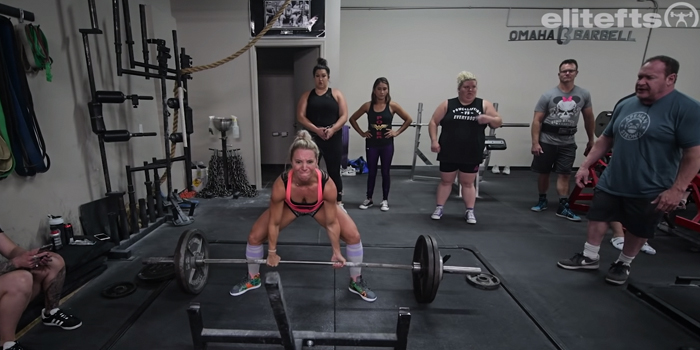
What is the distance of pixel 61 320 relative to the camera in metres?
1.40

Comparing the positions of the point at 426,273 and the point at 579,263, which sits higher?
the point at 426,273

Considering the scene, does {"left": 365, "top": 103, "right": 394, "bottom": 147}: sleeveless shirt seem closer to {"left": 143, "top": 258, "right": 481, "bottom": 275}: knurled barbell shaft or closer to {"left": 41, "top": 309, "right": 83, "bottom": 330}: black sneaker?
{"left": 143, "top": 258, "right": 481, "bottom": 275}: knurled barbell shaft

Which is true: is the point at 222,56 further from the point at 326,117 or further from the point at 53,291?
the point at 53,291

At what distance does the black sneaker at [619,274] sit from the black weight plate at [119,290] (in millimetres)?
2488

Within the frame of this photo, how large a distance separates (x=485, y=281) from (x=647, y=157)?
0.96m

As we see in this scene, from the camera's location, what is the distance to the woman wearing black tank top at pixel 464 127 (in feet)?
7.94

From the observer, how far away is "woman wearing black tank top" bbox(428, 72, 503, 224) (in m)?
2.42

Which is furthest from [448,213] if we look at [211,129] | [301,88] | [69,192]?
[69,192]

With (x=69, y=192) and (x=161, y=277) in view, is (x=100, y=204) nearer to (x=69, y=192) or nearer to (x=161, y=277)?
(x=69, y=192)

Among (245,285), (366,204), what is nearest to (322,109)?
(366,204)

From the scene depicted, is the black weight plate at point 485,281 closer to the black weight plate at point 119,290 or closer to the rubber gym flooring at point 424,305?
the rubber gym flooring at point 424,305

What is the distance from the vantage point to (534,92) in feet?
15.8

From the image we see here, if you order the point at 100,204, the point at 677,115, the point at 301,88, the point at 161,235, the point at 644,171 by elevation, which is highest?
the point at 301,88

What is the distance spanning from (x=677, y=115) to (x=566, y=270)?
3.19ft
